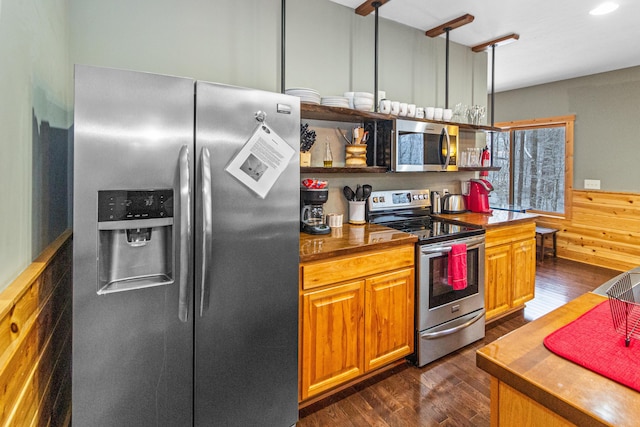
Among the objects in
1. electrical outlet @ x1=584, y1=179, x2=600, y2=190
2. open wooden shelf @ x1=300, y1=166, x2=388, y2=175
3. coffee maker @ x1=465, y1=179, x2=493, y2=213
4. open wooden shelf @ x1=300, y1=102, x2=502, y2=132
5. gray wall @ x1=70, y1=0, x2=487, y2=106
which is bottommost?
coffee maker @ x1=465, y1=179, x2=493, y2=213

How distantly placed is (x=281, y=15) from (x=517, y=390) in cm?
253

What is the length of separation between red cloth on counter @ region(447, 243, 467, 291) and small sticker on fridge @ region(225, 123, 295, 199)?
1.38 m

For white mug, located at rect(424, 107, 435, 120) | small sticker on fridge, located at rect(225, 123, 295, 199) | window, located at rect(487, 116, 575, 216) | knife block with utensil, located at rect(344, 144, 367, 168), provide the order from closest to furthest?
small sticker on fridge, located at rect(225, 123, 295, 199), knife block with utensil, located at rect(344, 144, 367, 168), white mug, located at rect(424, 107, 435, 120), window, located at rect(487, 116, 575, 216)

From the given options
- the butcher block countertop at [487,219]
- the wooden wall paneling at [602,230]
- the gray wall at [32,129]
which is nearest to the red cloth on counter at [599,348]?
the gray wall at [32,129]

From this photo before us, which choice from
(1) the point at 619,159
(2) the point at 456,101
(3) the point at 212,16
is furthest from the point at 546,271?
(3) the point at 212,16

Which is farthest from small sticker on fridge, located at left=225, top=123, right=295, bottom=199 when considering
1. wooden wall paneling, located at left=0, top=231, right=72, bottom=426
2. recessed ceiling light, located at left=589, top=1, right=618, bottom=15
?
recessed ceiling light, located at left=589, top=1, right=618, bottom=15

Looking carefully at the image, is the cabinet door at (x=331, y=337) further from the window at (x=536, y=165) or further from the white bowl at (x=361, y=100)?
the window at (x=536, y=165)

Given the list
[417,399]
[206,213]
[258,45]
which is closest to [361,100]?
[258,45]

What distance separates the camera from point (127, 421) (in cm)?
143

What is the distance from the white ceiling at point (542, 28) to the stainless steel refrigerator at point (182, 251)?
5.96 ft

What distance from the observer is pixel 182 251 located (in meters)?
1.46

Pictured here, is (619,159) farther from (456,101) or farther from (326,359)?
(326,359)

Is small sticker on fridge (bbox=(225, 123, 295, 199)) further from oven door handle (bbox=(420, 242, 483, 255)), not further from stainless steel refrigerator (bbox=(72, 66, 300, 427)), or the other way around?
oven door handle (bbox=(420, 242, 483, 255))

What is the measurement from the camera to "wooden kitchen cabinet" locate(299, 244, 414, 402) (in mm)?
1943
